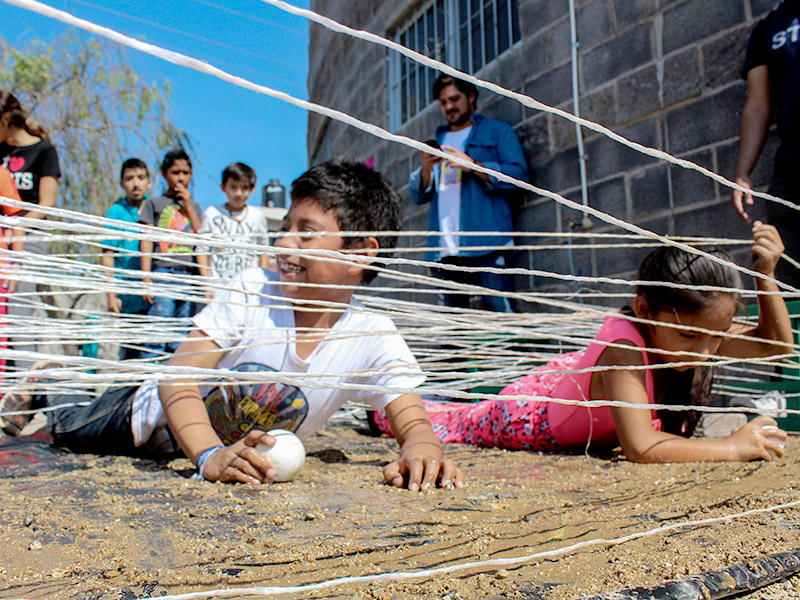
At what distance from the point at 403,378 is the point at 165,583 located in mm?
1063

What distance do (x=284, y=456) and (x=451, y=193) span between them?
7.96ft

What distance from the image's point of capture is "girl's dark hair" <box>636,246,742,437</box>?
1.56 meters

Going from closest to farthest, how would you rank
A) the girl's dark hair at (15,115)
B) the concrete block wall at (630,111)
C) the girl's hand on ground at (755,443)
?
the girl's hand on ground at (755,443) < the concrete block wall at (630,111) < the girl's dark hair at (15,115)

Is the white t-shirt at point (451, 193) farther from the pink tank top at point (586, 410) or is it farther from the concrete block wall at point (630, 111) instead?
the pink tank top at point (586, 410)

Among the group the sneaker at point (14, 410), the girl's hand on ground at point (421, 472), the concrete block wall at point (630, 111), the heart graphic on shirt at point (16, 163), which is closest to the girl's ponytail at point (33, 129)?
the heart graphic on shirt at point (16, 163)

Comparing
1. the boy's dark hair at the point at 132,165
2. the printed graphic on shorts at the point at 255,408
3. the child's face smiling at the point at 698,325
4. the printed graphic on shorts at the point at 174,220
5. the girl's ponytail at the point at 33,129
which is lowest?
the printed graphic on shorts at the point at 255,408

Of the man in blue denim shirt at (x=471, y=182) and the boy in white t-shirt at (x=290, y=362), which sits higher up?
the man in blue denim shirt at (x=471, y=182)

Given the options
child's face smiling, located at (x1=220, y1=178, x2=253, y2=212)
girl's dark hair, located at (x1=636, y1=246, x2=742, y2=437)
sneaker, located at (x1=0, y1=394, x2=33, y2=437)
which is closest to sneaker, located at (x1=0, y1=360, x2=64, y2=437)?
sneaker, located at (x1=0, y1=394, x2=33, y2=437)

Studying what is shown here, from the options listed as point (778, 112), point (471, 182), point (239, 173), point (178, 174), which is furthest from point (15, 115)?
point (778, 112)

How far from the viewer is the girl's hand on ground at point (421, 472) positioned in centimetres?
133

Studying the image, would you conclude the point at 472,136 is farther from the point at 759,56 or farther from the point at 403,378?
the point at 403,378

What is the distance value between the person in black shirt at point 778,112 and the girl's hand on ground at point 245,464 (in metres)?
1.76

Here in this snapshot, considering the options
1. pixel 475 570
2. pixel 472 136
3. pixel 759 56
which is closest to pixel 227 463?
pixel 475 570

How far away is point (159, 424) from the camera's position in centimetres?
183
